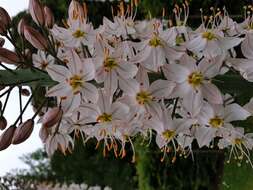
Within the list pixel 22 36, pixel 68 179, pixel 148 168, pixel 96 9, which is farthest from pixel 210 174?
pixel 22 36

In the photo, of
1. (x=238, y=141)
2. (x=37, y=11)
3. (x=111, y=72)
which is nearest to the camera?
(x=111, y=72)

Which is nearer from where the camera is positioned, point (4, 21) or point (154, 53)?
point (154, 53)

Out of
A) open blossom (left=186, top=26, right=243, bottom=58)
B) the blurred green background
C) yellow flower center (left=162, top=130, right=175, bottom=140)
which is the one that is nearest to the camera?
open blossom (left=186, top=26, right=243, bottom=58)

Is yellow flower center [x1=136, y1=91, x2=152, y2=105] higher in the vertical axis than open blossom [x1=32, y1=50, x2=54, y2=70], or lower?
lower

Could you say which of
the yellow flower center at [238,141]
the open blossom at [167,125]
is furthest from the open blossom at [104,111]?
the yellow flower center at [238,141]

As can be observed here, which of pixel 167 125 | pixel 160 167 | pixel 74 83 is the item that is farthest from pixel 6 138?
pixel 160 167

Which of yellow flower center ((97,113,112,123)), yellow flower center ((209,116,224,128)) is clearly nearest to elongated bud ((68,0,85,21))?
yellow flower center ((97,113,112,123))

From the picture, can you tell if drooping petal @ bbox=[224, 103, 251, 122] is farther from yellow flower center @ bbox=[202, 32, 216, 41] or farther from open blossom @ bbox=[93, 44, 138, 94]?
open blossom @ bbox=[93, 44, 138, 94]

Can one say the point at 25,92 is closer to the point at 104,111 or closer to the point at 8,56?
the point at 8,56
